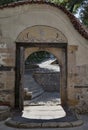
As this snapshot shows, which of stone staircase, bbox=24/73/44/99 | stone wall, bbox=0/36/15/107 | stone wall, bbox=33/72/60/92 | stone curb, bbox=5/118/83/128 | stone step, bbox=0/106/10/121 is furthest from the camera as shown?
stone wall, bbox=33/72/60/92

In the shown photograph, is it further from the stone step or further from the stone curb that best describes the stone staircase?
Answer: the stone curb

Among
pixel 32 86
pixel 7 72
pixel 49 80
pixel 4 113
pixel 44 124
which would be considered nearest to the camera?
pixel 44 124

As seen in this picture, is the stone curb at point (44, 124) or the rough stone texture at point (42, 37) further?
the rough stone texture at point (42, 37)

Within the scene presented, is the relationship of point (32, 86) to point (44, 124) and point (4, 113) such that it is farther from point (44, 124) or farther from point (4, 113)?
point (44, 124)

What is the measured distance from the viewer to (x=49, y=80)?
23.9 m

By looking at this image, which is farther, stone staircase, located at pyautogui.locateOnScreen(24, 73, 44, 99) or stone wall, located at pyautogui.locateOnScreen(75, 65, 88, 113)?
stone staircase, located at pyautogui.locateOnScreen(24, 73, 44, 99)

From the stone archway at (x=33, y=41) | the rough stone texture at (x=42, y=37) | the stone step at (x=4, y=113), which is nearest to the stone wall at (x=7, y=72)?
the rough stone texture at (x=42, y=37)

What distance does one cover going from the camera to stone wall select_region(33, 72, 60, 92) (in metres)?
23.7

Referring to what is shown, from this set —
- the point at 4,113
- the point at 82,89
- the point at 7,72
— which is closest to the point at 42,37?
the point at 7,72

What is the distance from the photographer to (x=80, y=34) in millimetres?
12336

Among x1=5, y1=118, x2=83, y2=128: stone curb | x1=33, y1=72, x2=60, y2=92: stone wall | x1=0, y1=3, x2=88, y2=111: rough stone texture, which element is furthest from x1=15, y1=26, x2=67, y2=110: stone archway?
x1=33, y1=72, x2=60, y2=92: stone wall

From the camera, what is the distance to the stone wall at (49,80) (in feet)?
77.6

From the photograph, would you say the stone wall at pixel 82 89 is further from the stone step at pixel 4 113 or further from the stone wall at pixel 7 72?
the stone step at pixel 4 113

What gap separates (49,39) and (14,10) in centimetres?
182
